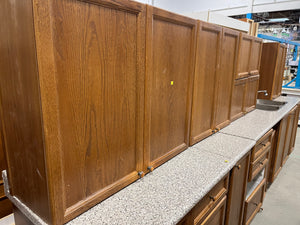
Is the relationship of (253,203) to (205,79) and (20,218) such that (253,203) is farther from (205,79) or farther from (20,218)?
(20,218)

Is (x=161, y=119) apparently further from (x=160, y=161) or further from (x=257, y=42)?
(x=257, y=42)

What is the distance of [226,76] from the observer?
1.79 m

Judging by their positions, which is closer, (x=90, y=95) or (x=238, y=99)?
(x=90, y=95)

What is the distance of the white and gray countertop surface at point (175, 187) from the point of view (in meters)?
0.86

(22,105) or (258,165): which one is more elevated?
(22,105)

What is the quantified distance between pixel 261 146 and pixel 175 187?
1213 mm

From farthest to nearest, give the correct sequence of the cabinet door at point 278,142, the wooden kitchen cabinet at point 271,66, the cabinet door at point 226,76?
the wooden kitchen cabinet at point 271,66 < the cabinet door at point 278,142 < the cabinet door at point 226,76

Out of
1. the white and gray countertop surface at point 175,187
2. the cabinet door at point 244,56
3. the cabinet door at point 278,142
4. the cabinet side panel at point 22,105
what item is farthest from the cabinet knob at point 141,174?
the cabinet door at point 278,142

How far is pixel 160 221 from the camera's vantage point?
2.76 feet

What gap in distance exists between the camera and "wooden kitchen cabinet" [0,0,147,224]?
656 mm

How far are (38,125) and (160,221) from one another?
0.56m

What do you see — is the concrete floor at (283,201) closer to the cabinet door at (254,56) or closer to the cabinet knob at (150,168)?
the cabinet door at (254,56)

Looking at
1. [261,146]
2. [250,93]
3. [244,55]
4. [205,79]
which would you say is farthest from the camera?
[250,93]

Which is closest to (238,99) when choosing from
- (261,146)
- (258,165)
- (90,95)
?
(261,146)
